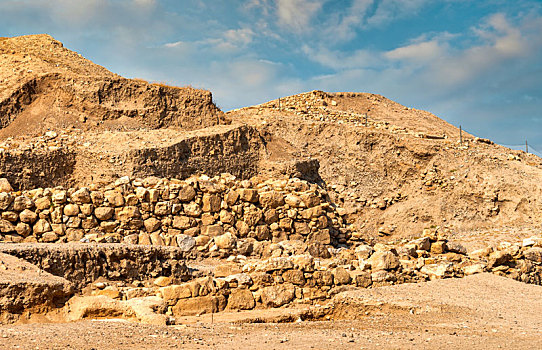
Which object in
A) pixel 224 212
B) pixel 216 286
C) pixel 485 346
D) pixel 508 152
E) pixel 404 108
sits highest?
pixel 404 108

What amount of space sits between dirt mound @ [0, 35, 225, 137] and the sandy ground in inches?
559

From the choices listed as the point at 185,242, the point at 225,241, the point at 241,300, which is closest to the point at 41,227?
the point at 185,242

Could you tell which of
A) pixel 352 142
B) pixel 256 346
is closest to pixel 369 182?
pixel 352 142

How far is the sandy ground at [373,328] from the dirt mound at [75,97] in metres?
14.2

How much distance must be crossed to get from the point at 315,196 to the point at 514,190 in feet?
46.3

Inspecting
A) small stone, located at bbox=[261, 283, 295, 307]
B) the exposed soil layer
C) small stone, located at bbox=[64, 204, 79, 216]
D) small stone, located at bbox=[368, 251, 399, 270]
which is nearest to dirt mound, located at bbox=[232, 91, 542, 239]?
small stone, located at bbox=[64, 204, 79, 216]

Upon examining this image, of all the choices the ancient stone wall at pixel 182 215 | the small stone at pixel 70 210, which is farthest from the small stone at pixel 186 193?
the small stone at pixel 70 210

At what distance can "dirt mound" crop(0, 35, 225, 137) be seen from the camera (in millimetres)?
19641

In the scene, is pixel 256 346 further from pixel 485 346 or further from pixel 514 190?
pixel 514 190

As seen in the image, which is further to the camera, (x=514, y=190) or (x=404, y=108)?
(x=404, y=108)

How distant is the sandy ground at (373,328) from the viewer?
18.9 feet

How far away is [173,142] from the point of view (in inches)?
756

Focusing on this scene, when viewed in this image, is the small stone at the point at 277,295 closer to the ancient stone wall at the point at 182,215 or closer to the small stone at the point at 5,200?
the ancient stone wall at the point at 182,215

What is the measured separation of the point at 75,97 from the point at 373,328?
1688cm
